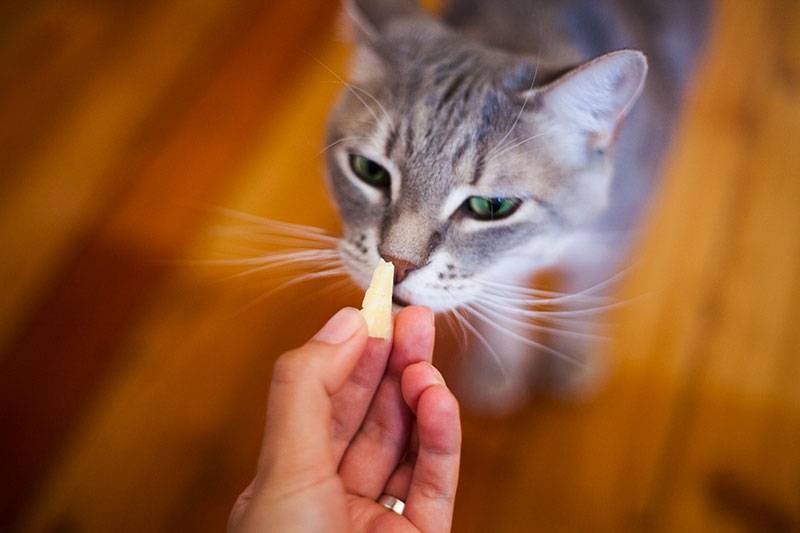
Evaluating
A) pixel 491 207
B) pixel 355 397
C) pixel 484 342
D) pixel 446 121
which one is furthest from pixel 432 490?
pixel 446 121

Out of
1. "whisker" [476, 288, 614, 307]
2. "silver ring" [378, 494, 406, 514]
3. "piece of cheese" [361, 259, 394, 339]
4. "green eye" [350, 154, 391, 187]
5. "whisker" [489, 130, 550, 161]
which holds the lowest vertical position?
"silver ring" [378, 494, 406, 514]

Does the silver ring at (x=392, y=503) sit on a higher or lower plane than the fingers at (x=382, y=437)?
lower

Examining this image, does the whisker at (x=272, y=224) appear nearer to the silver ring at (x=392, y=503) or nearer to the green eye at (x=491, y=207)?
the green eye at (x=491, y=207)

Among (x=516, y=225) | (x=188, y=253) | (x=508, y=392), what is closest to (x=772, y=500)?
(x=508, y=392)

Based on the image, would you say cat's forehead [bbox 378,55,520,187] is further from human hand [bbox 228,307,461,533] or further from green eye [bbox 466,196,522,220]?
human hand [bbox 228,307,461,533]

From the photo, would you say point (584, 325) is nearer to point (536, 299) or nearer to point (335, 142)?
point (536, 299)

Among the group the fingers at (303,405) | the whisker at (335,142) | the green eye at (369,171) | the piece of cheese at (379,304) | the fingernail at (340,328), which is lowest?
the fingers at (303,405)

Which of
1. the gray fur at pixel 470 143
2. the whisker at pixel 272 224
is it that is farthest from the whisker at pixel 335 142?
the whisker at pixel 272 224

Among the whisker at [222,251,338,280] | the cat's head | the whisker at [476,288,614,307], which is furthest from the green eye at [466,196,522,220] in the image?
the whisker at [222,251,338,280]
